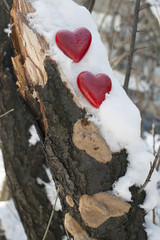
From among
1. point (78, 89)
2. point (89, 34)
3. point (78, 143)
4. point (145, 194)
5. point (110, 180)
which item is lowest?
point (145, 194)

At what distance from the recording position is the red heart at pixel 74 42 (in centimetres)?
100

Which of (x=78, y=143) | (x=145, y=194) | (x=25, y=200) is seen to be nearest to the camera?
(x=78, y=143)

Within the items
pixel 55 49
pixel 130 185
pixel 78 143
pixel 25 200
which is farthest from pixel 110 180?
pixel 25 200

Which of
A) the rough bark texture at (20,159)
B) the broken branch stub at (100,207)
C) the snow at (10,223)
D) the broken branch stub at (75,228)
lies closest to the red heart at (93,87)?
the broken branch stub at (100,207)

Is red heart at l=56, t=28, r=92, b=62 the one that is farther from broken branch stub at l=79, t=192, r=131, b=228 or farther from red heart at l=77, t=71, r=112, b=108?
broken branch stub at l=79, t=192, r=131, b=228

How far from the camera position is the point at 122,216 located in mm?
996

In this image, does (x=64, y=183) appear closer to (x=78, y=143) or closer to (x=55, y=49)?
(x=78, y=143)

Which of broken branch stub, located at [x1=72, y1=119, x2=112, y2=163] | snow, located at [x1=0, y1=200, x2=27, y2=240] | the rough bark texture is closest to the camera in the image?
broken branch stub, located at [x1=72, y1=119, x2=112, y2=163]

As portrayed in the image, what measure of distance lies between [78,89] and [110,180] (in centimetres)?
35

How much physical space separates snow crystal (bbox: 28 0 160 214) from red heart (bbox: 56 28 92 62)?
0.02m

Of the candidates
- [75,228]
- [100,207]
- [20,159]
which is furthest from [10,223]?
[100,207]

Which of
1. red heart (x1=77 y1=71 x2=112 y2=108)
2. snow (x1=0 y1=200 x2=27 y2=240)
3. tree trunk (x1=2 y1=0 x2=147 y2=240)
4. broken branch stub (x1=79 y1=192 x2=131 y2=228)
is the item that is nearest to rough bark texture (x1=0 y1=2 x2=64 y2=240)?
snow (x1=0 y1=200 x2=27 y2=240)

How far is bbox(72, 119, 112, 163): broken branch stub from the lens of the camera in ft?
3.11

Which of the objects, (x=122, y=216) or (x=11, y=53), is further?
(x=11, y=53)
